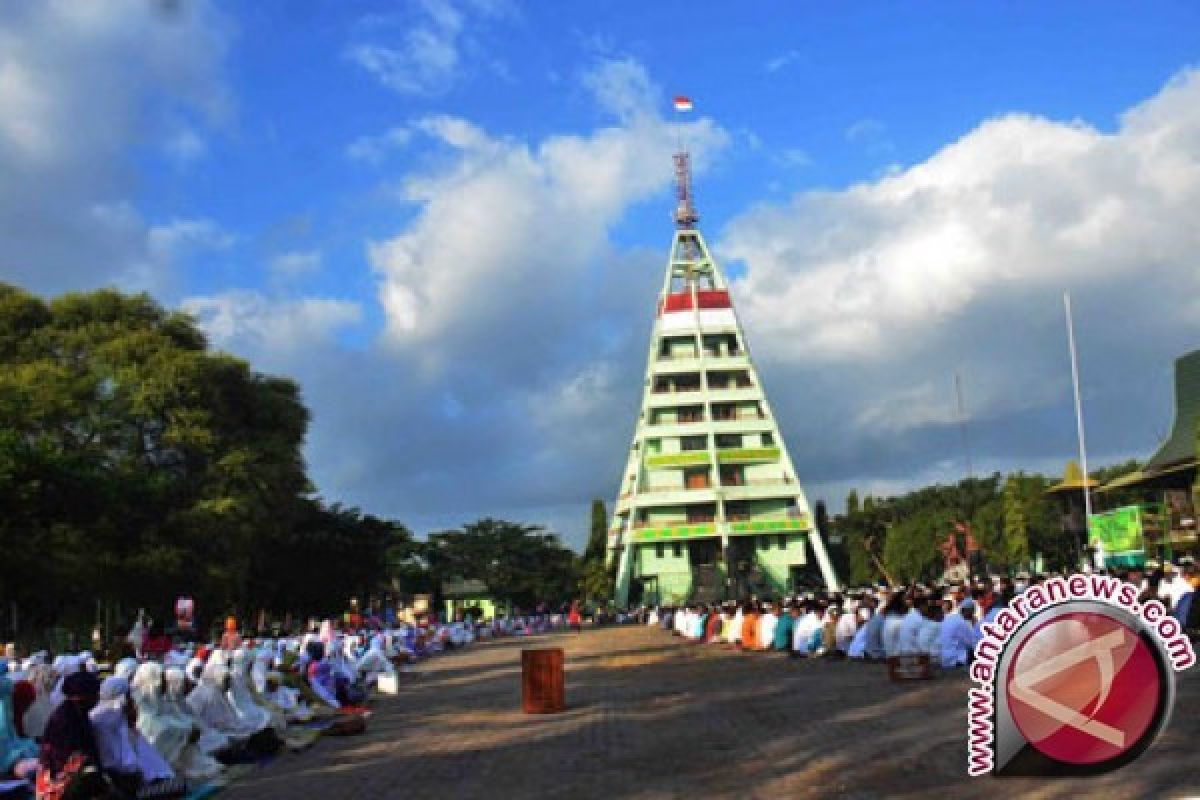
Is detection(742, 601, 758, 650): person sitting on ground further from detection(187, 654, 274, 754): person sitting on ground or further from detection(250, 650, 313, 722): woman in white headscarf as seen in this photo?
detection(187, 654, 274, 754): person sitting on ground

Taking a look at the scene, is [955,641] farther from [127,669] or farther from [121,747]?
[121,747]

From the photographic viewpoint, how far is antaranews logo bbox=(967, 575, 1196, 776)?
197 inches

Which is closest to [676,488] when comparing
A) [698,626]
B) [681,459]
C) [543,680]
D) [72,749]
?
[681,459]

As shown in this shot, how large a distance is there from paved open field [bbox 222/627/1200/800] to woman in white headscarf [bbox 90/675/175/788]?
0.88m

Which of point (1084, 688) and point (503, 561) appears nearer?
point (1084, 688)

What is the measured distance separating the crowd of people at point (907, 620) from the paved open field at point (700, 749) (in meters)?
0.98

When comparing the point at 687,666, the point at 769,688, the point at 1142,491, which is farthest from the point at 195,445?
the point at 1142,491

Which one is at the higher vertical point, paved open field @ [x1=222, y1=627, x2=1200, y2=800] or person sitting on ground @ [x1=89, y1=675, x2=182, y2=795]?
person sitting on ground @ [x1=89, y1=675, x2=182, y2=795]

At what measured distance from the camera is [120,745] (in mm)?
9430

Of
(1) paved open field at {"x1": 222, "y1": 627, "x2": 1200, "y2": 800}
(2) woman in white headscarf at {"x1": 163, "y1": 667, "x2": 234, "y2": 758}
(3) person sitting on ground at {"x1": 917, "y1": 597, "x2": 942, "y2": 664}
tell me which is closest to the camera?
(1) paved open field at {"x1": 222, "y1": 627, "x2": 1200, "y2": 800}

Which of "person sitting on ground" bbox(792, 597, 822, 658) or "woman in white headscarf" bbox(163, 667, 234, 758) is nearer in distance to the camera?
"woman in white headscarf" bbox(163, 667, 234, 758)

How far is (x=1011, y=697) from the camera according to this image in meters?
5.22

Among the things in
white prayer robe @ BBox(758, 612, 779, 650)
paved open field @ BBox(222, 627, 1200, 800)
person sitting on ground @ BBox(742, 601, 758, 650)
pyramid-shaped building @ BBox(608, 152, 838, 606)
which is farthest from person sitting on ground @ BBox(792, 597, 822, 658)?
pyramid-shaped building @ BBox(608, 152, 838, 606)

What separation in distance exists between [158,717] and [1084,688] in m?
8.34
